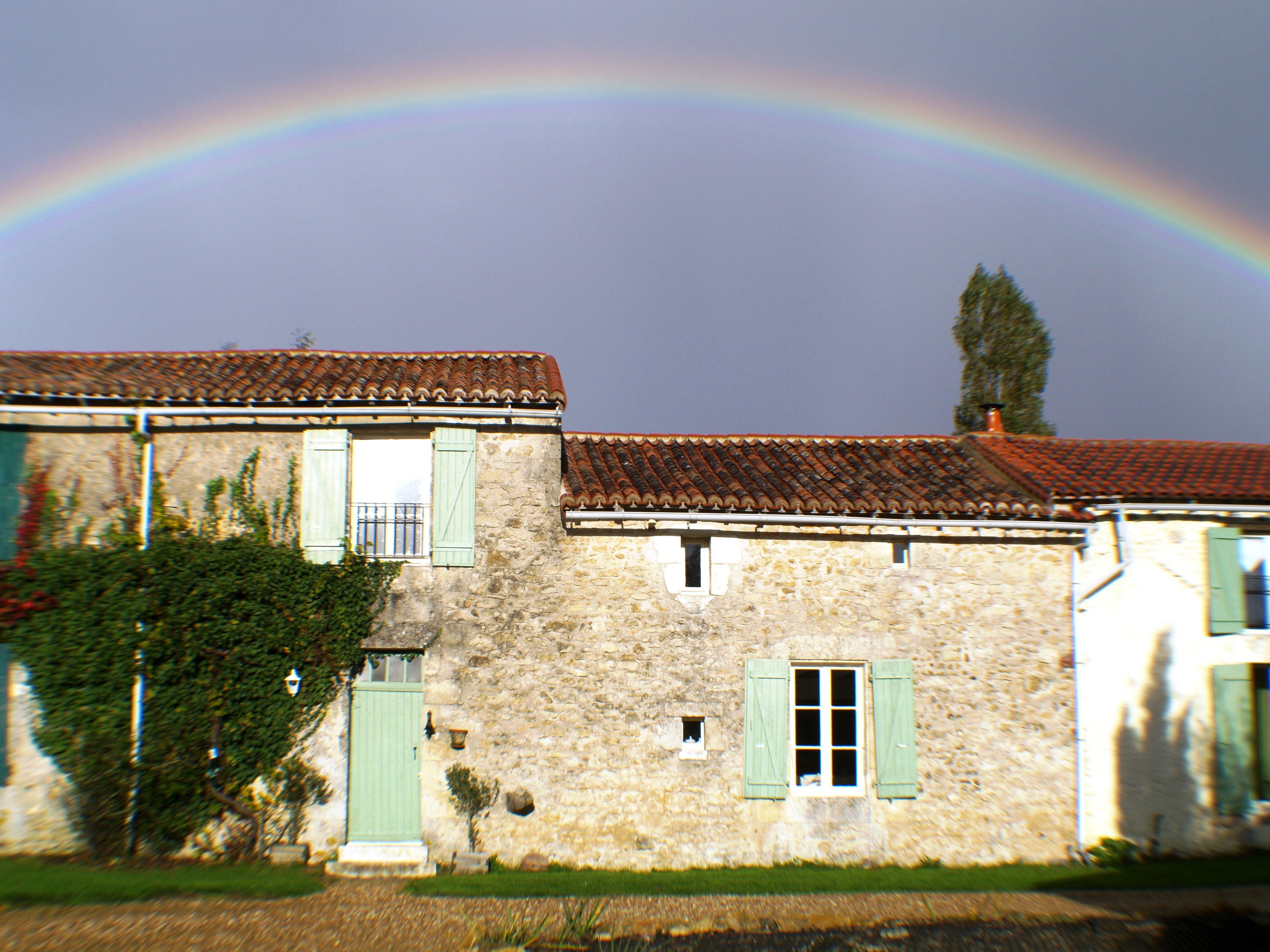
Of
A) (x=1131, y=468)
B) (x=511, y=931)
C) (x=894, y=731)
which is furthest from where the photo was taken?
(x=1131, y=468)

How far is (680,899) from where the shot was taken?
31.9 feet

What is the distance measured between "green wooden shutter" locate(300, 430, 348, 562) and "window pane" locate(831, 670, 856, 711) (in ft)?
20.3

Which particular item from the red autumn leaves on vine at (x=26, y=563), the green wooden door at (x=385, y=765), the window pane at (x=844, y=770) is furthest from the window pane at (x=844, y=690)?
the red autumn leaves on vine at (x=26, y=563)

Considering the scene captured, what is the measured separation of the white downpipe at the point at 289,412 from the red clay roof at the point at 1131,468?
6670mm

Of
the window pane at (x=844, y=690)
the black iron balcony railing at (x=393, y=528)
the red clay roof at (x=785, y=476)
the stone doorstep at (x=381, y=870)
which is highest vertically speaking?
the red clay roof at (x=785, y=476)

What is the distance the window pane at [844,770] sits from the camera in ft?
37.3

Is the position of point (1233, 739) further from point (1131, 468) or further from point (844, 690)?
point (844, 690)

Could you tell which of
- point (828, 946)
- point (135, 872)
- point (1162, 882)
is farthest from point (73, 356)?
point (1162, 882)

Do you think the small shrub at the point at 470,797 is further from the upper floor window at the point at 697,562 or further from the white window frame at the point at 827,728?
the white window frame at the point at 827,728

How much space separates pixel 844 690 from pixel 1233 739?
504 cm

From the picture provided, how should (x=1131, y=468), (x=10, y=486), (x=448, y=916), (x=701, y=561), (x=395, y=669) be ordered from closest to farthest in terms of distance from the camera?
(x=448, y=916) < (x=10, y=486) < (x=395, y=669) < (x=701, y=561) < (x=1131, y=468)

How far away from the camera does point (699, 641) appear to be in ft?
36.9

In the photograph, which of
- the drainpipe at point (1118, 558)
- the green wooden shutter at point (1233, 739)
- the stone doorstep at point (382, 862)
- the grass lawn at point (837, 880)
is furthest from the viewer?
the drainpipe at point (1118, 558)

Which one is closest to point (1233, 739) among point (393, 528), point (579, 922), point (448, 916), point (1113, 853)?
point (1113, 853)
